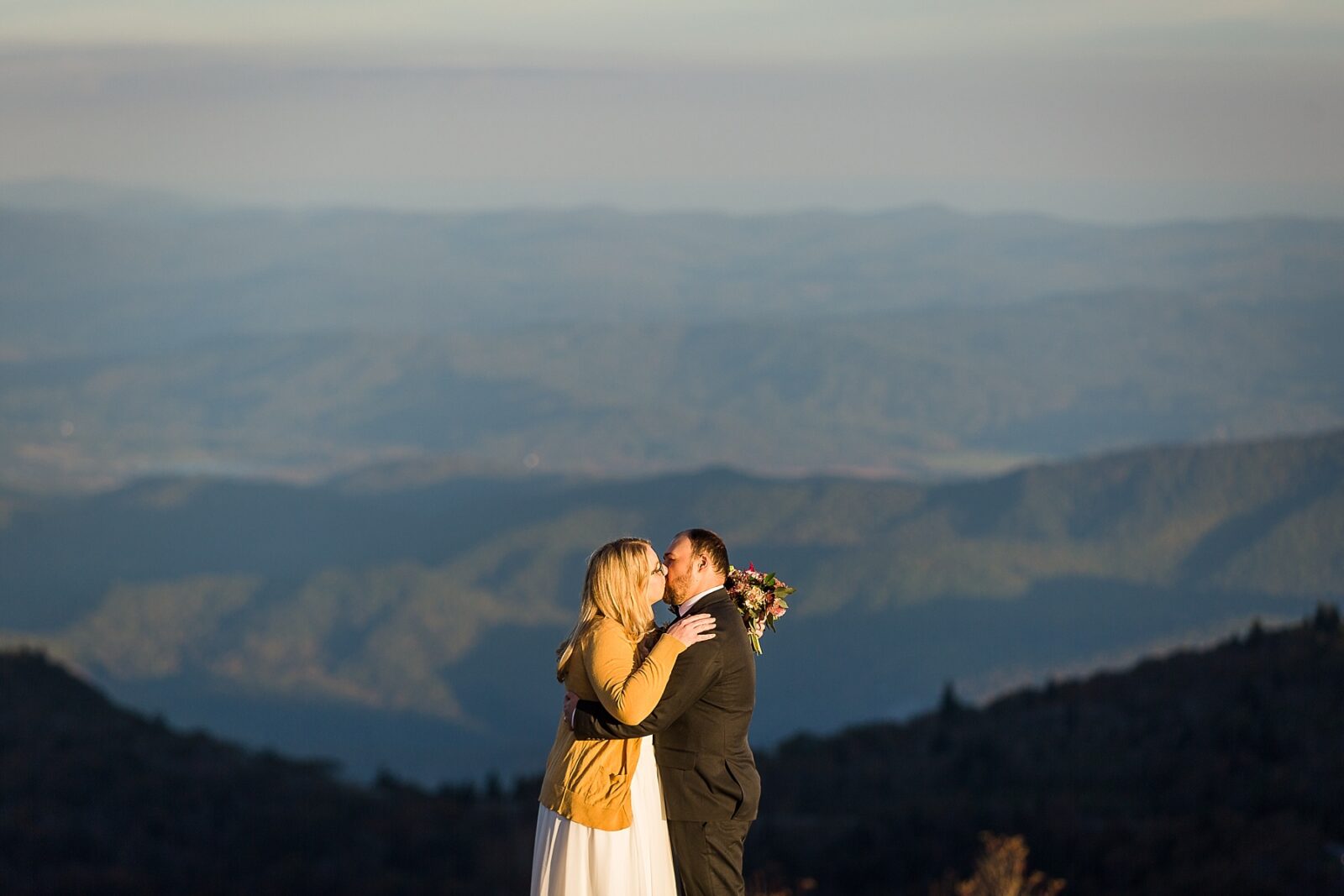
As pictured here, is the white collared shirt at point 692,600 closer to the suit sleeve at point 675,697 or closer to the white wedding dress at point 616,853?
the suit sleeve at point 675,697

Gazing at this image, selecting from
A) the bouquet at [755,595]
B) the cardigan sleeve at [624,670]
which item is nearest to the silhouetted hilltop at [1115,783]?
the bouquet at [755,595]

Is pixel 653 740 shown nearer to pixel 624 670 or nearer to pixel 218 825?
pixel 624 670

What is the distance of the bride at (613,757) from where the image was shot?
7492 millimetres

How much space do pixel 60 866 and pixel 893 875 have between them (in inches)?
680

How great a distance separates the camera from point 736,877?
802 cm

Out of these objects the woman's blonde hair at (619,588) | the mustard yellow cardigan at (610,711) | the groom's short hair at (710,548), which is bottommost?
the mustard yellow cardigan at (610,711)

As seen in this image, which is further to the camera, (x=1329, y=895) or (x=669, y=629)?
(x=1329, y=895)

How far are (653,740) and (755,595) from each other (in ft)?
2.65

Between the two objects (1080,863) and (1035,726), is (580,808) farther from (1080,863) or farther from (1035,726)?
(1035,726)

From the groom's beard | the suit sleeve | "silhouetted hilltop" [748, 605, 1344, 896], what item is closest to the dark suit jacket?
the suit sleeve

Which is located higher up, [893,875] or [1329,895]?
[893,875]

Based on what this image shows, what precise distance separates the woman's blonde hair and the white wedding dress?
635 millimetres

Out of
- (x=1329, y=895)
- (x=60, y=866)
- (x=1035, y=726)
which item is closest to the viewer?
(x=1329, y=895)

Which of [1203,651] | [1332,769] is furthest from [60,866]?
[1203,651]
